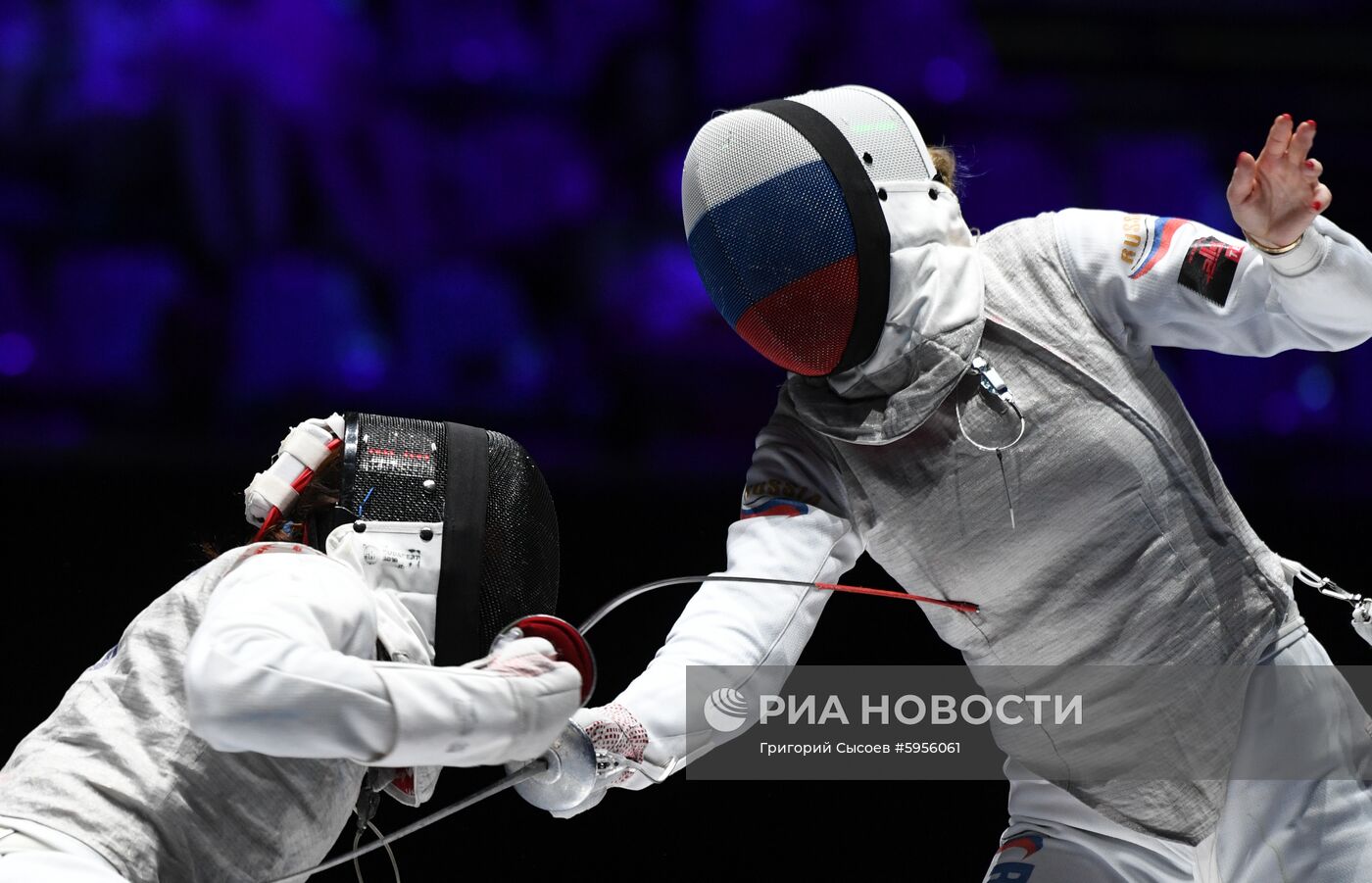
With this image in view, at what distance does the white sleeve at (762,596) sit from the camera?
170 cm

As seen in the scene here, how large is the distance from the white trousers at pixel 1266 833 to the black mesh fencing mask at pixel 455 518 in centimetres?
71

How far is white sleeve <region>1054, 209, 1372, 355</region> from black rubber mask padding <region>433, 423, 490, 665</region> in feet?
2.65

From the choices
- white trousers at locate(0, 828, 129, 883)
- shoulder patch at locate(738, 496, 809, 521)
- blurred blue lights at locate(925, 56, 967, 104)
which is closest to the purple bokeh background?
blurred blue lights at locate(925, 56, 967, 104)

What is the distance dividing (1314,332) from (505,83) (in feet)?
5.33

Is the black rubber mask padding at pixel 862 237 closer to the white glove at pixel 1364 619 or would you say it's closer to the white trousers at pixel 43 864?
the white glove at pixel 1364 619

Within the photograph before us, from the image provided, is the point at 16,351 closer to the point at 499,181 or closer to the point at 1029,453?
the point at 499,181

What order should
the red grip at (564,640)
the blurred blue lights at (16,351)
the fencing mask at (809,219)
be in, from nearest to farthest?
1. the red grip at (564,640)
2. the fencing mask at (809,219)
3. the blurred blue lights at (16,351)

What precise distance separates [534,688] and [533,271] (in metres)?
1.44

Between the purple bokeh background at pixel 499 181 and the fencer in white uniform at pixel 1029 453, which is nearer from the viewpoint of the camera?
the fencer in white uniform at pixel 1029 453

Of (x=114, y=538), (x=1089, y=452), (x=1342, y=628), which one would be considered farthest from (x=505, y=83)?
(x=1342, y=628)

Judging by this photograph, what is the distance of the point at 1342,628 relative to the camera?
110 inches

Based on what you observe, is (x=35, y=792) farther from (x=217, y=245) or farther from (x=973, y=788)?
(x=973, y=788)

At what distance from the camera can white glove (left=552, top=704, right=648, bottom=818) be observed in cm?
166

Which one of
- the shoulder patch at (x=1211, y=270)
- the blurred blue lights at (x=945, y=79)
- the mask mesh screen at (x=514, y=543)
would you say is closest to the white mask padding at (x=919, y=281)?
the shoulder patch at (x=1211, y=270)
